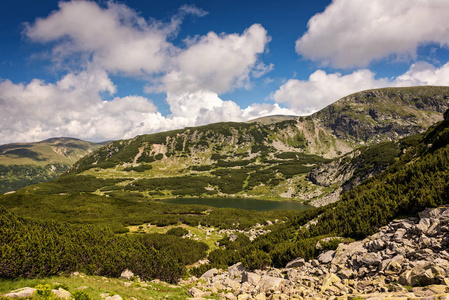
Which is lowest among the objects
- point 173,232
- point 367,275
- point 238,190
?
Result: point 238,190

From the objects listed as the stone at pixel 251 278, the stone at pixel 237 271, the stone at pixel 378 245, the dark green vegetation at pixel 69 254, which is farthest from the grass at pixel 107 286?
the stone at pixel 378 245

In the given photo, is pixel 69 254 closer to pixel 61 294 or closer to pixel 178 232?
pixel 61 294

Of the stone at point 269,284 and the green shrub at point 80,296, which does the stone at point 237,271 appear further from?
the green shrub at point 80,296

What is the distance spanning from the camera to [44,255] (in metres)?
15.3

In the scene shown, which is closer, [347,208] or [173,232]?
[347,208]

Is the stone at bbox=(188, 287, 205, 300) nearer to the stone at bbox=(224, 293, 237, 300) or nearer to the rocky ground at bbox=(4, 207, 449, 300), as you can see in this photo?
the rocky ground at bbox=(4, 207, 449, 300)

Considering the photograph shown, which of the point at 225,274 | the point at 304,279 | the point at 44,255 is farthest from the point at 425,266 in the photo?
the point at 44,255

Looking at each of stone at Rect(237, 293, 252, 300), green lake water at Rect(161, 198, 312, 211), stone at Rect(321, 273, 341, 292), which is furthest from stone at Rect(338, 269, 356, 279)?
green lake water at Rect(161, 198, 312, 211)

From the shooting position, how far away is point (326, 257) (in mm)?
16594

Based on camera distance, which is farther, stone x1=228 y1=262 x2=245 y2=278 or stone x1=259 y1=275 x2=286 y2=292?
stone x1=228 y1=262 x2=245 y2=278

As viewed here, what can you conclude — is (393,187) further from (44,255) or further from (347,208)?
(44,255)

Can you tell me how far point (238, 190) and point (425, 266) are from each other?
178m

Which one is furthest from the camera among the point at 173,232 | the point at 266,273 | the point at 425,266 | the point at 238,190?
the point at 238,190

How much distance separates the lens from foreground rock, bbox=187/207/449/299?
9.99 meters
